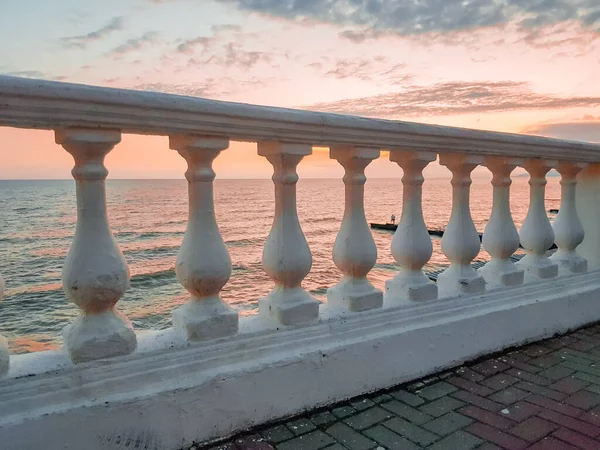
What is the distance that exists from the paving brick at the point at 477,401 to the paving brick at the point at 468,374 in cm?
21

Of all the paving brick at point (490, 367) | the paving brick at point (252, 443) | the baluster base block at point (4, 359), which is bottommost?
the paving brick at point (252, 443)

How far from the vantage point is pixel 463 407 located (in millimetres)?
2428

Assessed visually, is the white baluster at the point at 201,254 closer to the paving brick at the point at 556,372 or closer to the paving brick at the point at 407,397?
the paving brick at the point at 407,397

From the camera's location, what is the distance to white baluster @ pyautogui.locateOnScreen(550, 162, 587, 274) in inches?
145

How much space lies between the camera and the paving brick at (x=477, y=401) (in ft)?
7.97

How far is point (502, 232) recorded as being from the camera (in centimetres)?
324

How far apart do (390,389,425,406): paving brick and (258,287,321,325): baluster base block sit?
24.6 inches

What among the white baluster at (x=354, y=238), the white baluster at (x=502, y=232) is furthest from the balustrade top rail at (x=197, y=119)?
the white baluster at (x=502, y=232)

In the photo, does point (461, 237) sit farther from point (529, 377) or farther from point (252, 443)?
point (252, 443)

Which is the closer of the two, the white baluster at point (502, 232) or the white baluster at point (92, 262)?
the white baluster at point (92, 262)

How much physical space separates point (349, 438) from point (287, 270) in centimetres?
79

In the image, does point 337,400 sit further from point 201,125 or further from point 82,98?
point 82,98

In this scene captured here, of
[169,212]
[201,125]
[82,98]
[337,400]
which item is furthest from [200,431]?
[169,212]

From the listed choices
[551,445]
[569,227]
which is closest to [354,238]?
[551,445]
